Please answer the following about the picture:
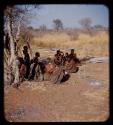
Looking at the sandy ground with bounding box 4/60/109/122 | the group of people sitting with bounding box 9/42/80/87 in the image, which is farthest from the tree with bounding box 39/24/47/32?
the sandy ground with bounding box 4/60/109/122

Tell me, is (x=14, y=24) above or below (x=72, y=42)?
above

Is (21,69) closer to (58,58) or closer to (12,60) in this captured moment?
(12,60)

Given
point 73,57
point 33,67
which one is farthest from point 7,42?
point 73,57

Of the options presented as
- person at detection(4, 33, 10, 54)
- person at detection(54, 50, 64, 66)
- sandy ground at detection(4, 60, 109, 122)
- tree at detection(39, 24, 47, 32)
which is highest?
tree at detection(39, 24, 47, 32)

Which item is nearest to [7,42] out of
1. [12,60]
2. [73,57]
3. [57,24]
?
[12,60]

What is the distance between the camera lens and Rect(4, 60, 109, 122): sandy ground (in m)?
2.23

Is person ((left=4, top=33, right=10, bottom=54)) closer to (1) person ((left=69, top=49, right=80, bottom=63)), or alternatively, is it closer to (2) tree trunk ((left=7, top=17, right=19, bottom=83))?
(2) tree trunk ((left=7, top=17, right=19, bottom=83))

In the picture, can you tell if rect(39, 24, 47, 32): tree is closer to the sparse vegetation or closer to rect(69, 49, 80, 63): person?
the sparse vegetation

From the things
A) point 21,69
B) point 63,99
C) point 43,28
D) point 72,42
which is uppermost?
point 43,28

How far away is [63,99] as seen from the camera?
2.27 meters

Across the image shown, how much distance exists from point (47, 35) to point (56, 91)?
0.42 metres

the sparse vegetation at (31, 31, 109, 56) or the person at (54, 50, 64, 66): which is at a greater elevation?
the sparse vegetation at (31, 31, 109, 56)

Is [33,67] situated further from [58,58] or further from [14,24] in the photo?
[14,24]

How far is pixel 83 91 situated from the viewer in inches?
89.4
